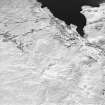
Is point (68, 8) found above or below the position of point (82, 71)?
above

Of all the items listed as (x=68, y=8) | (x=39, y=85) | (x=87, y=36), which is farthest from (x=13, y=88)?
(x=68, y=8)

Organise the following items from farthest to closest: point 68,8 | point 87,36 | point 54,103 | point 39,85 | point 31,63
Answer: point 68,8 → point 87,36 → point 31,63 → point 39,85 → point 54,103

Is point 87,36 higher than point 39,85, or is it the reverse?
point 87,36

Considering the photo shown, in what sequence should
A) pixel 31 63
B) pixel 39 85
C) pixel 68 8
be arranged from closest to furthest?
pixel 39 85 → pixel 31 63 → pixel 68 8

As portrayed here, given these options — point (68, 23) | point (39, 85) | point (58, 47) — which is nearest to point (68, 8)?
point (68, 23)

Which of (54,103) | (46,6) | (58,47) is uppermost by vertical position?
(46,6)

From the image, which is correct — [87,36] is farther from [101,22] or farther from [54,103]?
[54,103]

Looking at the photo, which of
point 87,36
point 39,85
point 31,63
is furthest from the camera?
point 87,36

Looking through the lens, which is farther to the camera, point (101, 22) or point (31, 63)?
point (101, 22)

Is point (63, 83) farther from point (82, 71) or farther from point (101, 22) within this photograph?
point (101, 22)
